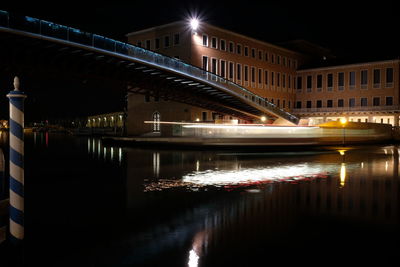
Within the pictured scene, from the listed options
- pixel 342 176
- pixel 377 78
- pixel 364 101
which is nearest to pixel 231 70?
pixel 364 101

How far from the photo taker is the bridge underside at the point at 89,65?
24.4 m

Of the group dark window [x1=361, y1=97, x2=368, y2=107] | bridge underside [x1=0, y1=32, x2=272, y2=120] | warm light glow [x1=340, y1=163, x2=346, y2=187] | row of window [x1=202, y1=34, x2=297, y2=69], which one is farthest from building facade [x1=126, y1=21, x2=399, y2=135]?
warm light glow [x1=340, y1=163, x2=346, y2=187]

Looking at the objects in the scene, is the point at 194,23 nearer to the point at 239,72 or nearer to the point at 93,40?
the point at 239,72

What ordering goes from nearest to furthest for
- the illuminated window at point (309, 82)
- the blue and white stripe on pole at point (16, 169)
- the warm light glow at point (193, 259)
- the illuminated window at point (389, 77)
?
the warm light glow at point (193, 259) < the blue and white stripe on pole at point (16, 169) < the illuminated window at point (389, 77) < the illuminated window at point (309, 82)

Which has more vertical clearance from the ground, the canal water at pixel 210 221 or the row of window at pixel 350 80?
the row of window at pixel 350 80

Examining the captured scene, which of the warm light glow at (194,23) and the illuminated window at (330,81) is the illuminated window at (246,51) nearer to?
the warm light glow at (194,23)

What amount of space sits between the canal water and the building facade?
39.4 m

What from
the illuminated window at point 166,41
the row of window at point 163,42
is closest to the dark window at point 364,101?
the row of window at point 163,42

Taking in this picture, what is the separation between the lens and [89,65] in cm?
2927

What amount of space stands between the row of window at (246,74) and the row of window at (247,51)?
1642 mm

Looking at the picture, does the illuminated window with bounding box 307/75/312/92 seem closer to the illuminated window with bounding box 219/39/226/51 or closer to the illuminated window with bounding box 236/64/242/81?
the illuminated window with bounding box 236/64/242/81

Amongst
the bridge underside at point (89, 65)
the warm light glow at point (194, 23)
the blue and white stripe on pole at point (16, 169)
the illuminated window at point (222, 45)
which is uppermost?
the warm light glow at point (194, 23)

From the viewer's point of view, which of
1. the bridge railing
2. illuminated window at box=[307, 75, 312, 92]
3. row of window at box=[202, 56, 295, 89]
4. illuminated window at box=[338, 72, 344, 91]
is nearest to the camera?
the bridge railing

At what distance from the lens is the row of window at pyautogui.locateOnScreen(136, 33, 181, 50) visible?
51.9 metres
